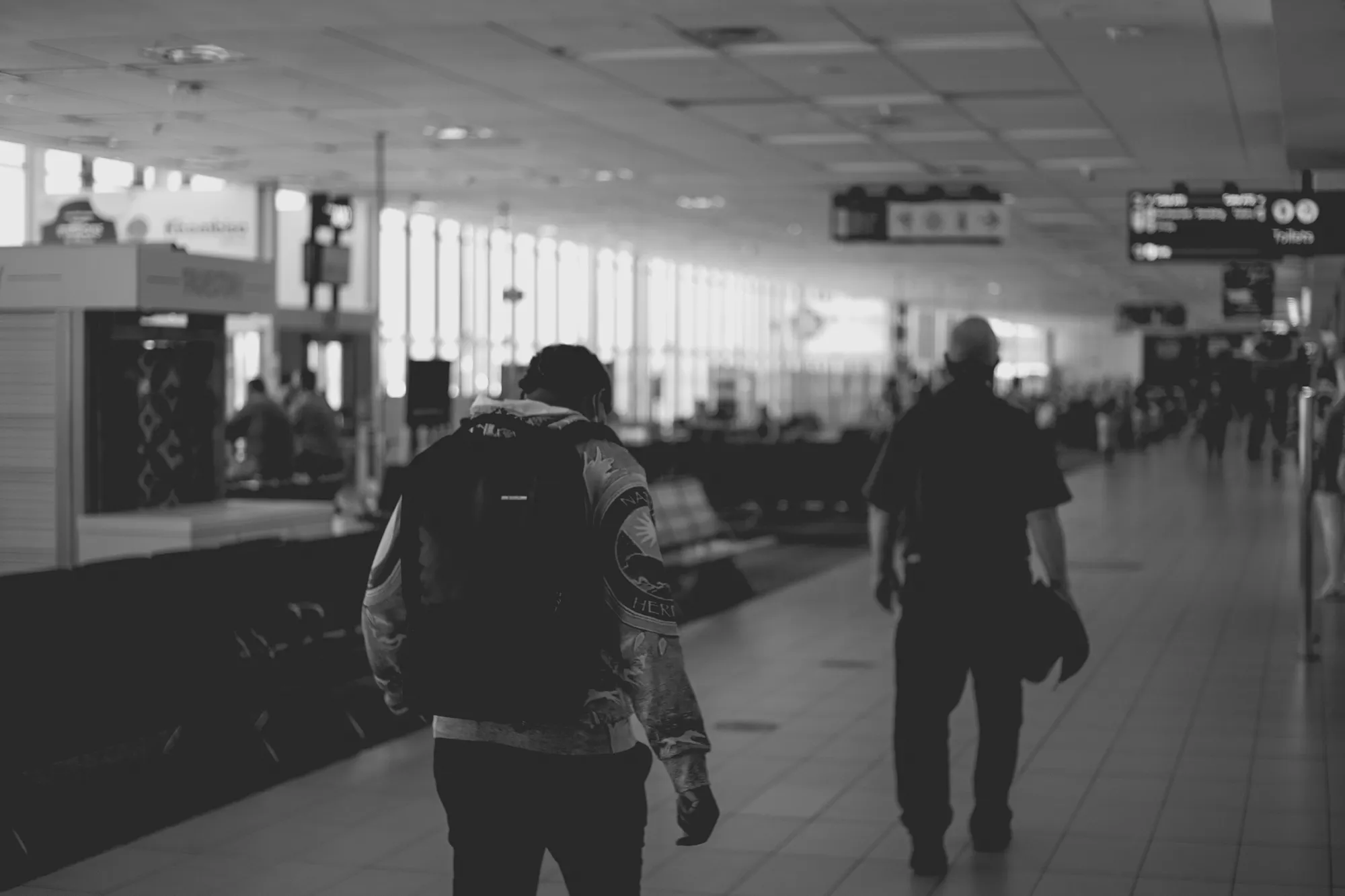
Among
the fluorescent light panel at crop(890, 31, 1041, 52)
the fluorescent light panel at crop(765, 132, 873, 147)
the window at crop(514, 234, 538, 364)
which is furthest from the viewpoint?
the window at crop(514, 234, 538, 364)

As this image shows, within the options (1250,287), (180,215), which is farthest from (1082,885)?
(1250,287)

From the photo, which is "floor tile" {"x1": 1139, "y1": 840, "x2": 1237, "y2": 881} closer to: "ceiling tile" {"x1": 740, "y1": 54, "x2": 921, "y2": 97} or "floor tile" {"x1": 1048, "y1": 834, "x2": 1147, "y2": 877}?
"floor tile" {"x1": 1048, "y1": 834, "x2": 1147, "y2": 877}

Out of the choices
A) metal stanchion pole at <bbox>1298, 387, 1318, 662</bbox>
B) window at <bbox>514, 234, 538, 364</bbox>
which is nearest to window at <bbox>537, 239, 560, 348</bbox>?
window at <bbox>514, 234, 538, 364</bbox>

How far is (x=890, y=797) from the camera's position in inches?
239

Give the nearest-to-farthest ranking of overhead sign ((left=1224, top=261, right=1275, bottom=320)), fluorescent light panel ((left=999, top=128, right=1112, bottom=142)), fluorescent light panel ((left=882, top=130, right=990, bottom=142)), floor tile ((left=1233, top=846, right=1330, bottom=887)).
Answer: floor tile ((left=1233, top=846, right=1330, bottom=887)) < fluorescent light panel ((left=999, top=128, right=1112, bottom=142)) < fluorescent light panel ((left=882, top=130, right=990, bottom=142)) < overhead sign ((left=1224, top=261, right=1275, bottom=320))

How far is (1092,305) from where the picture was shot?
4769cm

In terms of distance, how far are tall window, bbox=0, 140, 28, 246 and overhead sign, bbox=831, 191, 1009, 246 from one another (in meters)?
8.60

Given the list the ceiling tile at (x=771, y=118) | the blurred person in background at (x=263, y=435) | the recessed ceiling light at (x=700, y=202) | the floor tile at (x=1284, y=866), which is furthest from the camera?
the recessed ceiling light at (x=700, y=202)

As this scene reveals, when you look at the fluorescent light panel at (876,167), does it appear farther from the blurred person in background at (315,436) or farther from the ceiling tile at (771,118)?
the blurred person in background at (315,436)

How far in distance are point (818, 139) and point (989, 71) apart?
3.80 metres

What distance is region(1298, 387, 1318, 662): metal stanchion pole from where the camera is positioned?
29.2 ft

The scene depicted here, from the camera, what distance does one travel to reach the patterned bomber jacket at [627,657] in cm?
288

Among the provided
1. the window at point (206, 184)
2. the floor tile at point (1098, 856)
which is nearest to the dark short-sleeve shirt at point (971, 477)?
the floor tile at point (1098, 856)

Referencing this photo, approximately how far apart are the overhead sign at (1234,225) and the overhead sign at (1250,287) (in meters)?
9.74
